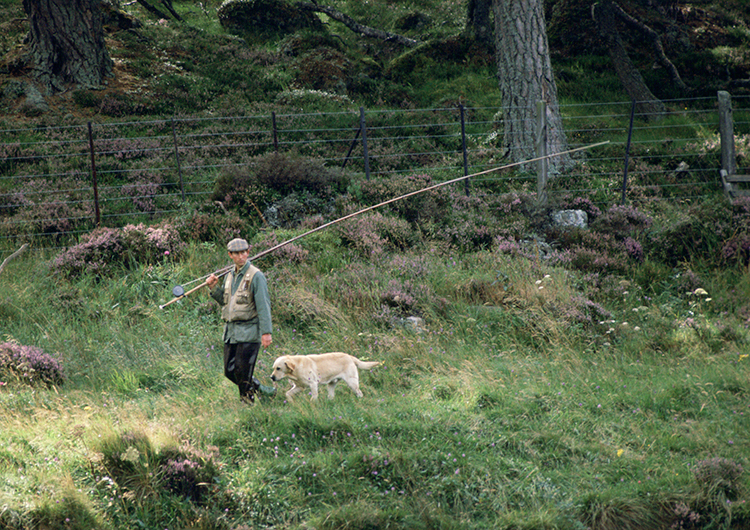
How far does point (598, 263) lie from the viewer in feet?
32.1

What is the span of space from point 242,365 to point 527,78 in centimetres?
1001

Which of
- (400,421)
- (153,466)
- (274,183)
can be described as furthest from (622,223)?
(153,466)

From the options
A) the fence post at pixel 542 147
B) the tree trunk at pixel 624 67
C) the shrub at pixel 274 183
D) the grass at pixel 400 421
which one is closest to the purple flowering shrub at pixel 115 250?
the grass at pixel 400 421

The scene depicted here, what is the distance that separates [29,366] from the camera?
6914 millimetres

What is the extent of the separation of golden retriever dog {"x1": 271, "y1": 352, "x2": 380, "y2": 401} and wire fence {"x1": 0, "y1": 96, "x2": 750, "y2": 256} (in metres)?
6.74

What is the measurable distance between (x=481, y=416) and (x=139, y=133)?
12.9 metres

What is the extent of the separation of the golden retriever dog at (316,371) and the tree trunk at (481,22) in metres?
17.8

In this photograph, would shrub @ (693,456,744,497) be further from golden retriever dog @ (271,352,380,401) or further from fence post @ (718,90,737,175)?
fence post @ (718,90,737,175)

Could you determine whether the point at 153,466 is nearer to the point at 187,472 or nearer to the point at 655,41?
the point at 187,472

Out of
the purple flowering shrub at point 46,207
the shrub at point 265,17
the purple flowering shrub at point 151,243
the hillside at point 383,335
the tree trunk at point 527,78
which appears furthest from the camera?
the shrub at point 265,17

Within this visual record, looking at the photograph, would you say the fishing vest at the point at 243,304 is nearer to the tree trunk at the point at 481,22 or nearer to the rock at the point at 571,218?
the rock at the point at 571,218

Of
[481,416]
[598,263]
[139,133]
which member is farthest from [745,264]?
[139,133]

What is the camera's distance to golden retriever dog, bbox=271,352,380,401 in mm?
6043

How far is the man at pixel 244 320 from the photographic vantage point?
6.09m
